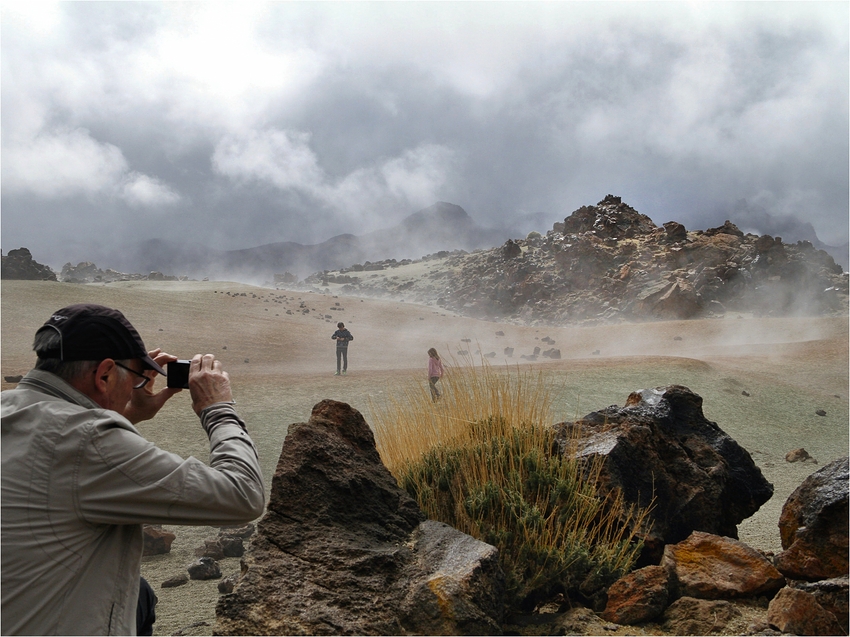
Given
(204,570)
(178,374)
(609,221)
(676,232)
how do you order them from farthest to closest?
(609,221)
(676,232)
(204,570)
(178,374)

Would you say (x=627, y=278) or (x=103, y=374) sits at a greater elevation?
(x=627, y=278)

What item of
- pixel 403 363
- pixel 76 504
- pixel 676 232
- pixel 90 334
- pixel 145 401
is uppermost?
pixel 676 232

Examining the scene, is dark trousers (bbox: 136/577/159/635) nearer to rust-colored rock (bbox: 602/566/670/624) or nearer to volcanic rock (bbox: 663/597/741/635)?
rust-colored rock (bbox: 602/566/670/624)

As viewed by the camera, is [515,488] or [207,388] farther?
[515,488]

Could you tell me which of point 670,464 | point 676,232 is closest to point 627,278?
point 676,232

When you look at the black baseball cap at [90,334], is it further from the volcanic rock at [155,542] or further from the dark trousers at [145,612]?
the volcanic rock at [155,542]

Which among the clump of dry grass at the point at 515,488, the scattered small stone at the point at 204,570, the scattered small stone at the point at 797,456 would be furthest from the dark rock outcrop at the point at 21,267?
the clump of dry grass at the point at 515,488

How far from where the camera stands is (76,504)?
67.4 inches

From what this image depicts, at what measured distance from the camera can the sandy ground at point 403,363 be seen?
9867 mm

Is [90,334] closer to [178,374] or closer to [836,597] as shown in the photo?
[178,374]

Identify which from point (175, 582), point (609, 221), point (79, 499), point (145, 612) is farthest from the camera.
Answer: point (609, 221)

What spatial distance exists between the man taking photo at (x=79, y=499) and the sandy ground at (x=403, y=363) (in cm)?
330

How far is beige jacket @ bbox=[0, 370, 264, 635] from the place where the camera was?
1.69 m

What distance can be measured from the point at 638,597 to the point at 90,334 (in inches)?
125
